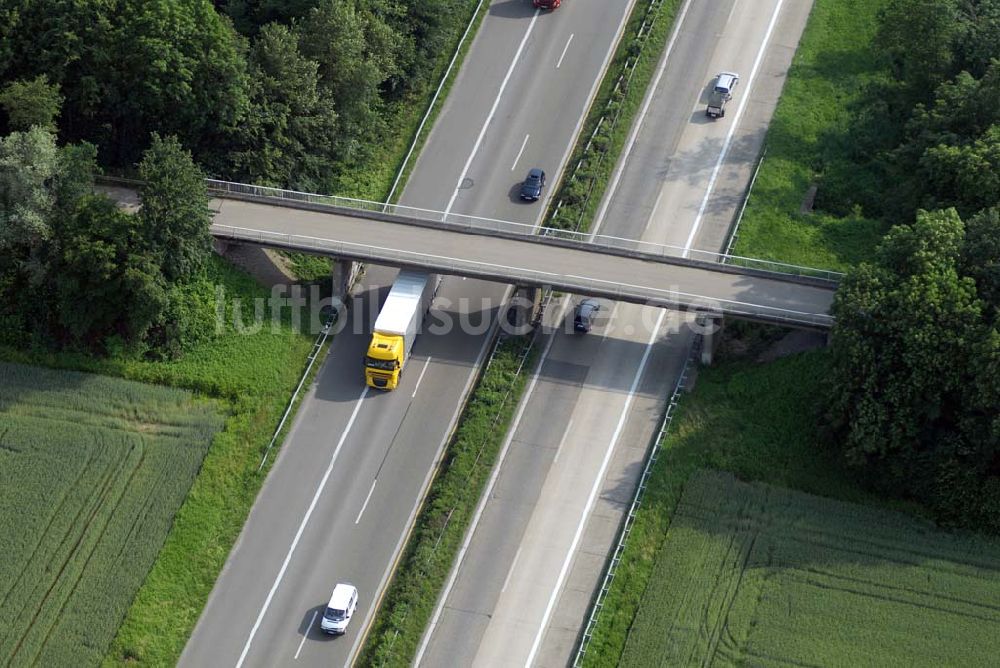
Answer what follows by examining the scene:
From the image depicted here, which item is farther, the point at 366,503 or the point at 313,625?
the point at 366,503

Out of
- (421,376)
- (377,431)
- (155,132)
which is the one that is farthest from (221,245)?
(377,431)

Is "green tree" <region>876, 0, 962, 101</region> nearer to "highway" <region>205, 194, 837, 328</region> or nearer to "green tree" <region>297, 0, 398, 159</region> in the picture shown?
Result: "highway" <region>205, 194, 837, 328</region>

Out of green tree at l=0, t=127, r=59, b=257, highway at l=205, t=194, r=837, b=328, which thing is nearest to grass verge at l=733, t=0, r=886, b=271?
Answer: highway at l=205, t=194, r=837, b=328

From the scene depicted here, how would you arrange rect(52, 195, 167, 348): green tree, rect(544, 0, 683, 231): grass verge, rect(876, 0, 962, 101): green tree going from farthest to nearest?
rect(876, 0, 962, 101): green tree, rect(544, 0, 683, 231): grass verge, rect(52, 195, 167, 348): green tree

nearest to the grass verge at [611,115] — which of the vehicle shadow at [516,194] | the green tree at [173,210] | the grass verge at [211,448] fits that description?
the vehicle shadow at [516,194]

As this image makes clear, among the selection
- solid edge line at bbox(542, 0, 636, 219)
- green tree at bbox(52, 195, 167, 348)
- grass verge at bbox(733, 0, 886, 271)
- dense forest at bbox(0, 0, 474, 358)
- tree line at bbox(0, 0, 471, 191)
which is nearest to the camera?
green tree at bbox(52, 195, 167, 348)

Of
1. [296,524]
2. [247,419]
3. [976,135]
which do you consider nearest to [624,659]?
[296,524]

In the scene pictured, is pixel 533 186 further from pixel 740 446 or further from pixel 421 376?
pixel 740 446
